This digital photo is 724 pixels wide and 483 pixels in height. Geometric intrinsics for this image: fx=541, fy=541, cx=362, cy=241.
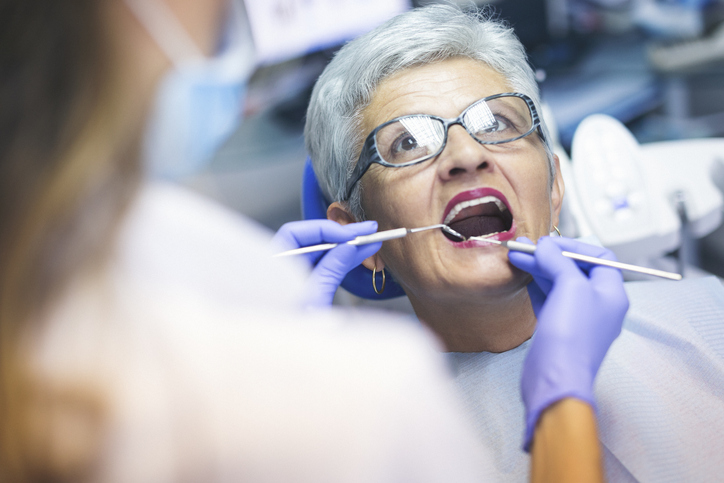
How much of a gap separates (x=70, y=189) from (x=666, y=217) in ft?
5.53

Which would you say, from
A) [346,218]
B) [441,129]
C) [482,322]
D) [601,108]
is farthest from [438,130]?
[601,108]

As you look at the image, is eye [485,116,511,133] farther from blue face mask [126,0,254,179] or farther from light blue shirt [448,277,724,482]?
blue face mask [126,0,254,179]

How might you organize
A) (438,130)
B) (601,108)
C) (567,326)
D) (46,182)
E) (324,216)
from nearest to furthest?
(46,182) < (567,326) < (438,130) < (324,216) < (601,108)

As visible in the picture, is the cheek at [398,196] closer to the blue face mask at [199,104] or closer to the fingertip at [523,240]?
the fingertip at [523,240]

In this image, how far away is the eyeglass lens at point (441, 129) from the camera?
1.22 meters

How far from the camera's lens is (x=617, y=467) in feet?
3.57

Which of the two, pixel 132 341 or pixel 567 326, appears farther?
pixel 567 326

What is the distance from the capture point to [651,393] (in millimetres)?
1206

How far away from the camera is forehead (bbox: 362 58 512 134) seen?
1256 millimetres

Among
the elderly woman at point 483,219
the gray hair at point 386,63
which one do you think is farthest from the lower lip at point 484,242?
the gray hair at point 386,63

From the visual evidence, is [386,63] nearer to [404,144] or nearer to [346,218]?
[404,144]

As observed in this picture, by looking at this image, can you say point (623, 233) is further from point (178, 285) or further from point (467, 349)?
point (178, 285)

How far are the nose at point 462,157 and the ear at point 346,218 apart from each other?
32 centimetres

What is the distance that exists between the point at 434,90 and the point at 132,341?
0.95m
